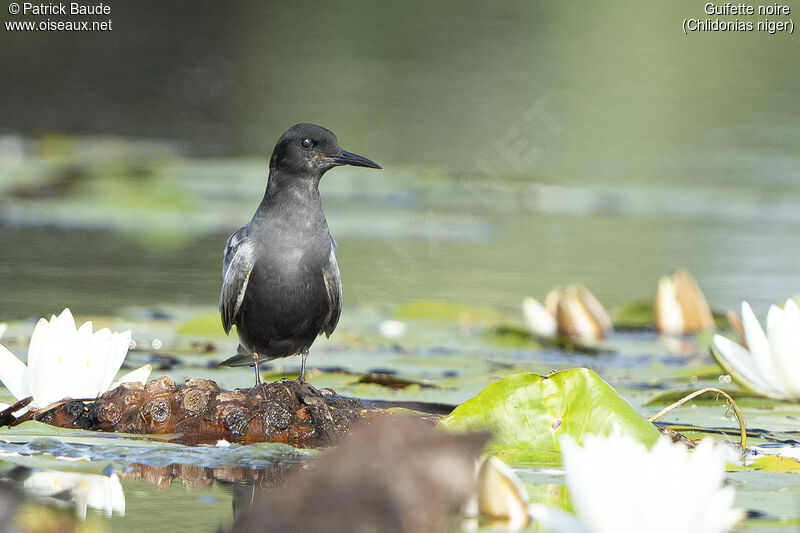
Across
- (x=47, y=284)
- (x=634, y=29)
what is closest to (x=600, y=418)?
(x=47, y=284)

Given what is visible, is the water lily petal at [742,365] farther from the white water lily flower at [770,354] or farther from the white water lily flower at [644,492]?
the white water lily flower at [644,492]

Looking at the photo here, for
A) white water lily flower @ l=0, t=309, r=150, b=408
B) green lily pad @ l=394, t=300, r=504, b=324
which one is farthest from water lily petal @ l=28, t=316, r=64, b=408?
green lily pad @ l=394, t=300, r=504, b=324

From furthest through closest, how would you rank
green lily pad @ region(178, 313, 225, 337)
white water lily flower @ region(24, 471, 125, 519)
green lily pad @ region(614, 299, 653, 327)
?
green lily pad @ region(614, 299, 653, 327), green lily pad @ region(178, 313, 225, 337), white water lily flower @ region(24, 471, 125, 519)

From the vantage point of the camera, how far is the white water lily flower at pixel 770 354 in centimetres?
343

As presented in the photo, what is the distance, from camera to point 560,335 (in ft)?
17.3

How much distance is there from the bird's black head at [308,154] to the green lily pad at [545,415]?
5.46 ft

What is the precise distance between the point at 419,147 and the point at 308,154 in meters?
7.76

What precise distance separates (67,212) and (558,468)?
6355 mm

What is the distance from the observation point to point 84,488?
8.04 feet

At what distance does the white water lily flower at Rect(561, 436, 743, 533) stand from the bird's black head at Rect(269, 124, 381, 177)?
2.53 meters

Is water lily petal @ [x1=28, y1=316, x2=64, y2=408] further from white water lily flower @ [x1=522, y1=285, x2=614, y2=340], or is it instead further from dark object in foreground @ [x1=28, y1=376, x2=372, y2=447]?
white water lily flower @ [x1=522, y1=285, x2=614, y2=340]

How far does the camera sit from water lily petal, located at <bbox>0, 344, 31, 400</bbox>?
3.22m

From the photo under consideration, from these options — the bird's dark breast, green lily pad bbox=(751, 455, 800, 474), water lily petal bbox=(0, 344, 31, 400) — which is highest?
the bird's dark breast

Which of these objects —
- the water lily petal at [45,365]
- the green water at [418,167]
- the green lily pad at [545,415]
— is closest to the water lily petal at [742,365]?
the green water at [418,167]
